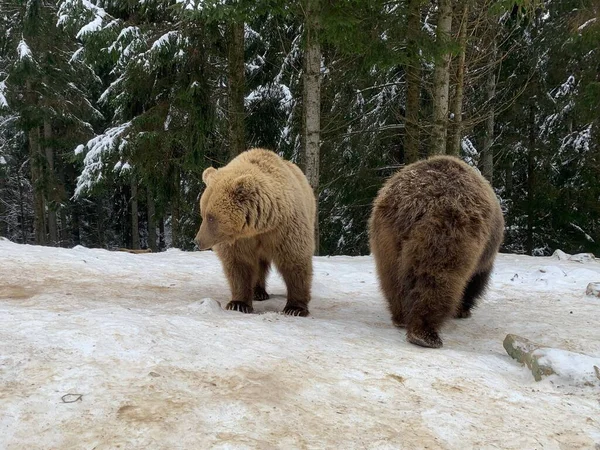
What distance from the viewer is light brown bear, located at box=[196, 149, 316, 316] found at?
13.9 feet

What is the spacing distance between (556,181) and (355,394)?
51.9ft

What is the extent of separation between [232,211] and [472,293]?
2.47 metres

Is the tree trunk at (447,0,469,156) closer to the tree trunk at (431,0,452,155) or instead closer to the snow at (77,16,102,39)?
the tree trunk at (431,0,452,155)

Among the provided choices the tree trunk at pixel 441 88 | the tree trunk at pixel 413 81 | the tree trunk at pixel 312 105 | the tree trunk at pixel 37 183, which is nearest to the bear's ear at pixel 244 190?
the tree trunk at pixel 413 81

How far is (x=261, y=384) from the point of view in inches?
101

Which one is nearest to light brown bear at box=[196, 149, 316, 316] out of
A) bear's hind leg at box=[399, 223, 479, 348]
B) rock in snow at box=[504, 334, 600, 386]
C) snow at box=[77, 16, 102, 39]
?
bear's hind leg at box=[399, 223, 479, 348]

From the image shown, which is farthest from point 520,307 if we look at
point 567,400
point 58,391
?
point 58,391

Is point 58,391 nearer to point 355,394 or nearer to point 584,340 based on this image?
point 355,394

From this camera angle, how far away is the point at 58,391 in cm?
225

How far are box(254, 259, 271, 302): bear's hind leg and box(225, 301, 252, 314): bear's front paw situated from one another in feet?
1.68

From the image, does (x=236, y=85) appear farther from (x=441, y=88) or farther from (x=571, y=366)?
(x=571, y=366)

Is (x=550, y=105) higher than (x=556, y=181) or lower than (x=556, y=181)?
higher

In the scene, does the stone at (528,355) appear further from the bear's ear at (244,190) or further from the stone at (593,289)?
the stone at (593,289)

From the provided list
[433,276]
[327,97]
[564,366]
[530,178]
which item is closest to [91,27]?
[327,97]
